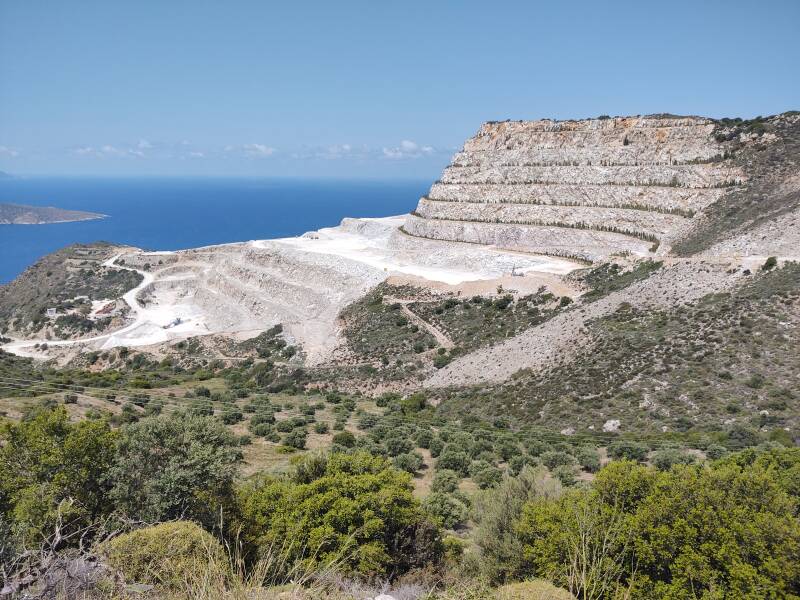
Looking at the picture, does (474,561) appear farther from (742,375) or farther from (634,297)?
(634,297)

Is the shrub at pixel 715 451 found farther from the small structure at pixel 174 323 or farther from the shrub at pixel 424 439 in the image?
the small structure at pixel 174 323

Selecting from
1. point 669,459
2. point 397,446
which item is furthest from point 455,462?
point 669,459

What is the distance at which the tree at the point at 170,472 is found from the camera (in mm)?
10922

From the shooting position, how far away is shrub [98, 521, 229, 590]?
7578 millimetres

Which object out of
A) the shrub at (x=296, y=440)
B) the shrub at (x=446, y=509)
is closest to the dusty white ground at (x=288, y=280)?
the shrub at (x=296, y=440)

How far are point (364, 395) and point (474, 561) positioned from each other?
21248mm

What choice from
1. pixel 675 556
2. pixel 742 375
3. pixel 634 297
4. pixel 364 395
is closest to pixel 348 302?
pixel 364 395

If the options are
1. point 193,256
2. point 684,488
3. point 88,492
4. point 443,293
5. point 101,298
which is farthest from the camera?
point 193,256

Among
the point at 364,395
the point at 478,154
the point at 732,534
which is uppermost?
the point at 478,154

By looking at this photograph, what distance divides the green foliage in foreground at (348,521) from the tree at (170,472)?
906mm

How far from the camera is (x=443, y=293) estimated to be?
43.3 metres

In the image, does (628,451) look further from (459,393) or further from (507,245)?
(507,245)

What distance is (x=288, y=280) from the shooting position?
56281mm

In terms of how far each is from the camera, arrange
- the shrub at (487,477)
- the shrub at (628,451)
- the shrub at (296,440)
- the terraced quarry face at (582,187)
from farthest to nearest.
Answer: the terraced quarry face at (582,187)
the shrub at (296,440)
the shrub at (628,451)
the shrub at (487,477)
